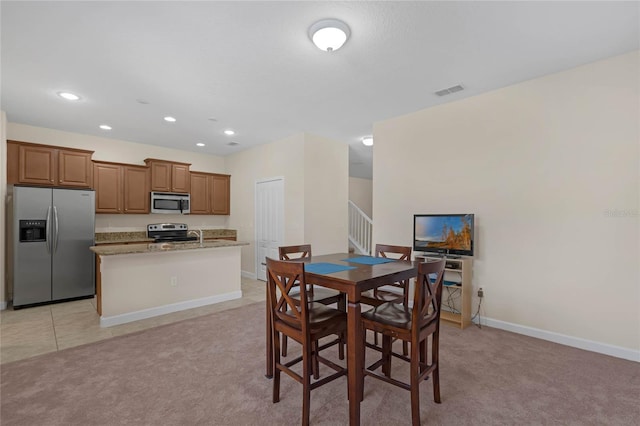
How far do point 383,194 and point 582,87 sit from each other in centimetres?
248

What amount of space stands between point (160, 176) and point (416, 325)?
5690 mm

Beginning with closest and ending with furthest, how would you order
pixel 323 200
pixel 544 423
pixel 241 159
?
pixel 544 423, pixel 323 200, pixel 241 159

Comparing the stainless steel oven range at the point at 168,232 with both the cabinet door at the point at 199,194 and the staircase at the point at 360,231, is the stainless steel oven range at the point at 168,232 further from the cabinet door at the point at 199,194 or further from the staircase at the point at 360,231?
the staircase at the point at 360,231

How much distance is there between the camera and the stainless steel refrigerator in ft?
13.5

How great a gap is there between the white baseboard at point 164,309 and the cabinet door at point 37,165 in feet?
8.74

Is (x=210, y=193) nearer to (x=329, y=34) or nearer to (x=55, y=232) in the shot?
(x=55, y=232)

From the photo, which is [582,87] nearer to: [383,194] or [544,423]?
[383,194]

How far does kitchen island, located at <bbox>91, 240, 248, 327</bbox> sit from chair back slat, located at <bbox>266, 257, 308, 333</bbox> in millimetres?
2391

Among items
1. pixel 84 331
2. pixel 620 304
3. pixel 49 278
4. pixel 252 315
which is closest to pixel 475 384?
pixel 620 304

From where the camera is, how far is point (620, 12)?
2141 mm

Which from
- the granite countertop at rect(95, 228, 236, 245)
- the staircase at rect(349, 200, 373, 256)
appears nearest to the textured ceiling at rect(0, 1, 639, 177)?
the granite countertop at rect(95, 228, 236, 245)

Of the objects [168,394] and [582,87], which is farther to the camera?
[582,87]

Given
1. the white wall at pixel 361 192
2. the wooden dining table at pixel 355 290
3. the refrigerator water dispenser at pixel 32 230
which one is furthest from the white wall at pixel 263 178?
the white wall at pixel 361 192

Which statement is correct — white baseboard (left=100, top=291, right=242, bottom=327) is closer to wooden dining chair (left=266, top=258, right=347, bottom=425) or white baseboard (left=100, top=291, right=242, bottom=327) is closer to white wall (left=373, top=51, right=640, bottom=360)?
wooden dining chair (left=266, top=258, right=347, bottom=425)
